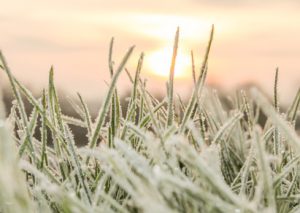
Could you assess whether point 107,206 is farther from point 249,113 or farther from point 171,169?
point 249,113

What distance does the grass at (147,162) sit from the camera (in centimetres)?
77

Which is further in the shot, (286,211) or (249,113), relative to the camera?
(249,113)

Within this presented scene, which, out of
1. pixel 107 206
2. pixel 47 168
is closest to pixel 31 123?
pixel 47 168

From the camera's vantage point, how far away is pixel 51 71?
44.4 inches

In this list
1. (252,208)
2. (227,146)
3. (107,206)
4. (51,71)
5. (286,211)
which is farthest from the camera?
(227,146)

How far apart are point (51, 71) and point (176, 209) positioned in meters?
0.41

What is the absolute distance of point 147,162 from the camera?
2.67 ft

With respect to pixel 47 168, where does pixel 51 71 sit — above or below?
above

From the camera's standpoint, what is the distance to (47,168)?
1.09m

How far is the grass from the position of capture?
77cm

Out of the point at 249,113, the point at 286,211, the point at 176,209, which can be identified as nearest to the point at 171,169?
the point at 176,209

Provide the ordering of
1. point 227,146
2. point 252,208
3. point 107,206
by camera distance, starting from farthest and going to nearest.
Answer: point 227,146, point 107,206, point 252,208

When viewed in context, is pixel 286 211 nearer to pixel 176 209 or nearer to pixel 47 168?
pixel 176 209

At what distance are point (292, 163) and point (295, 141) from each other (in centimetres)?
6
